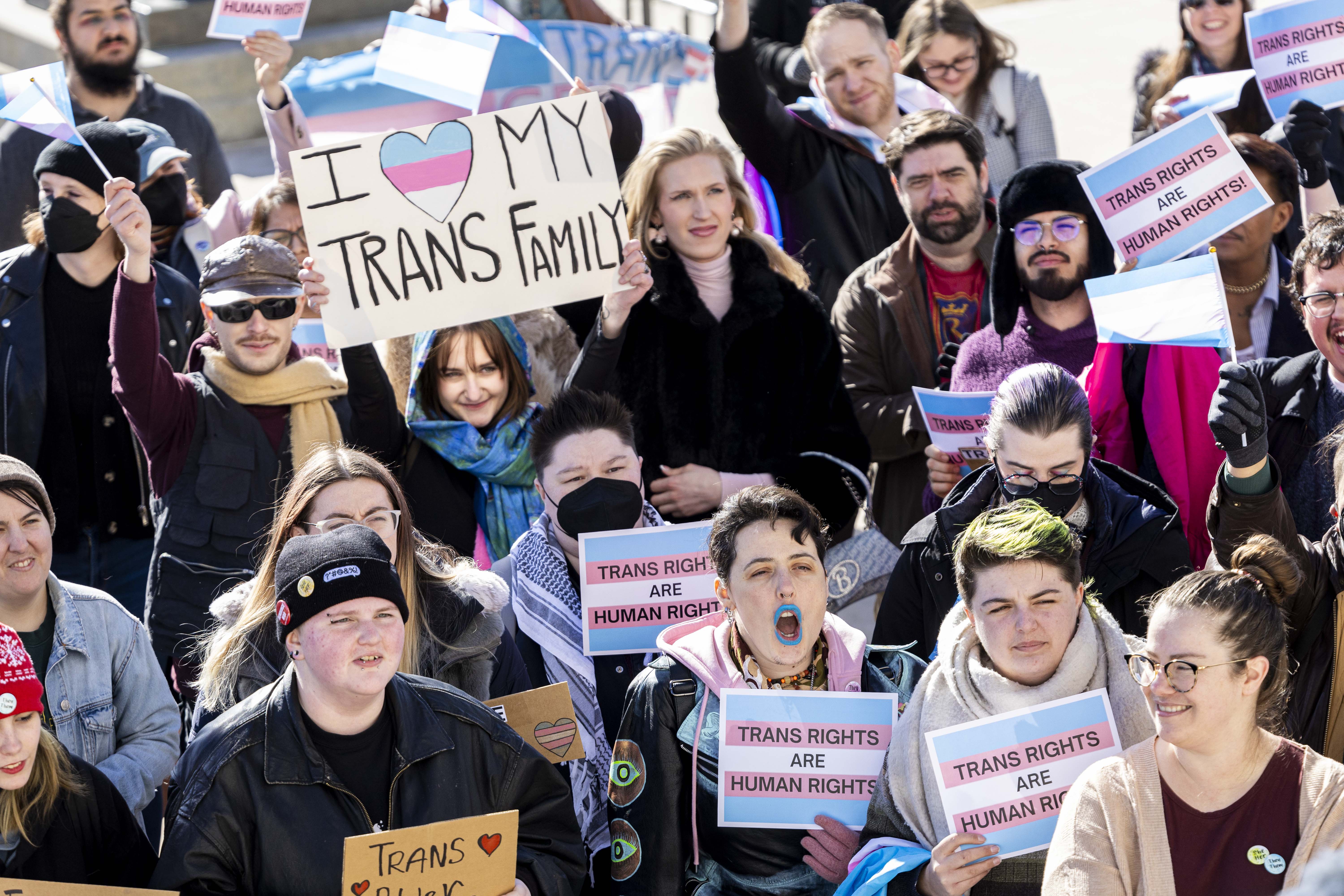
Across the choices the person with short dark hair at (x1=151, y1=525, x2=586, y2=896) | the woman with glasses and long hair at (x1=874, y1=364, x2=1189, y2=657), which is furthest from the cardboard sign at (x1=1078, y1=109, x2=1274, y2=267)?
the person with short dark hair at (x1=151, y1=525, x2=586, y2=896)

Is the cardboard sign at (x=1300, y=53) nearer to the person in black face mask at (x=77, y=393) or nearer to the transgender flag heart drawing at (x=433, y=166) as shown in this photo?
the transgender flag heart drawing at (x=433, y=166)

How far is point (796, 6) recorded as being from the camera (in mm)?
7500

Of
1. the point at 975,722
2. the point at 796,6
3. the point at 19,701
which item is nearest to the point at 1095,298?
the point at 975,722

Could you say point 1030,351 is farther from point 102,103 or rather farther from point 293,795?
point 102,103

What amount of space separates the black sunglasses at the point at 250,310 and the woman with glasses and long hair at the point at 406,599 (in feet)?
3.00

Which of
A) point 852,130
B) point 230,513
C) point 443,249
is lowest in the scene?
point 230,513

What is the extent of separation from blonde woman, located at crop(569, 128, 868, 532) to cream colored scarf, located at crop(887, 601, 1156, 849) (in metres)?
1.57

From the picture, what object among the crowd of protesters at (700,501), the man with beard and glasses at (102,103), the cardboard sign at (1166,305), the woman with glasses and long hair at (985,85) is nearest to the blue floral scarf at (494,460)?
the crowd of protesters at (700,501)

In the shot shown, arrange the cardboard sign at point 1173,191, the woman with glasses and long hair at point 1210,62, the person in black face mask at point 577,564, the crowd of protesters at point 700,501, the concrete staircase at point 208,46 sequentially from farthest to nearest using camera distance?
the concrete staircase at point 208,46, the woman with glasses and long hair at point 1210,62, the cardboard sign at point 1173,191, the person in black face mask at point 577,564, the crowd of protesters at point 700,501

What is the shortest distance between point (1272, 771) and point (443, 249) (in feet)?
9.79

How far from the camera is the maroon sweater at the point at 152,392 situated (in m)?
4.66

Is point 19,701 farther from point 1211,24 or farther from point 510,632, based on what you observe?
point 1211,24

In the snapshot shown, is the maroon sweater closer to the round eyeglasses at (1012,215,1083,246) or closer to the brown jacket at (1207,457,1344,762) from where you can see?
the round eyeglasses at (1012,215,1083,246)

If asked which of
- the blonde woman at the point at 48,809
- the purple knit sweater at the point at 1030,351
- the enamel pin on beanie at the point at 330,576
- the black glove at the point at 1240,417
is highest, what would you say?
the purple knit sweater at the point at 1030,351
